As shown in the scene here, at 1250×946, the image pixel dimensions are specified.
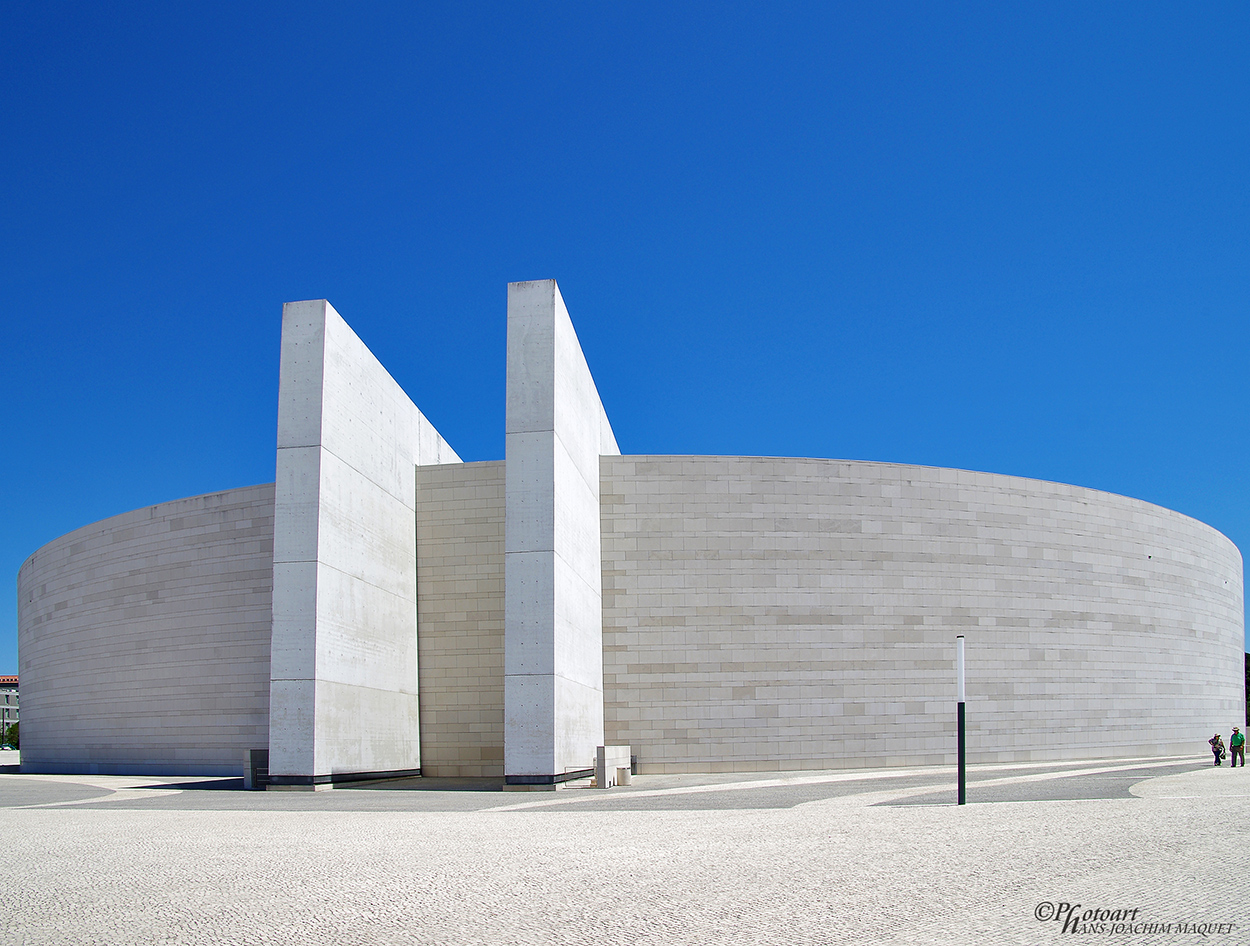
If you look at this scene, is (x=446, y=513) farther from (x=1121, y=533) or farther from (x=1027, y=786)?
(x=1121, y=533)

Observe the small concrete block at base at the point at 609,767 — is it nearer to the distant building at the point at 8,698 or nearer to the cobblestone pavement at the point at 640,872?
Answer: the cobblestone pavement at the point at 640,872

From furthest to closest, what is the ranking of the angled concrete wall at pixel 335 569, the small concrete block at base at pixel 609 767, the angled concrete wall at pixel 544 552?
the small concrete block at base at pixel 609 767, the angled concrete wall at pixel 335 569, the angled concrete wall at pixel 544 552

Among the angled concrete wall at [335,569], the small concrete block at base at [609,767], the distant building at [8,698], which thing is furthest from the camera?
the distant building at [8,698]

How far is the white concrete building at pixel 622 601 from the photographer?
2028 centimetres

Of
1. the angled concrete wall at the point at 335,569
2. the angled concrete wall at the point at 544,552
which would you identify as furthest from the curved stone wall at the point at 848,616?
the angled concrete wall at the point at 335,569

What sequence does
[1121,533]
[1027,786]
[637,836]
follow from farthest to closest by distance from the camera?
1. [1121,533]
2. [1027,786]
3. [637,836]

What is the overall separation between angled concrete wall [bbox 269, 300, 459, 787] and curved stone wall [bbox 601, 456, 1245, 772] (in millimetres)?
5346

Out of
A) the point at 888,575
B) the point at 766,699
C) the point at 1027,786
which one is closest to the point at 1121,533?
the point at 888,575

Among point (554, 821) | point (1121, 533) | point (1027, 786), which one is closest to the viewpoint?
point (554, 821)

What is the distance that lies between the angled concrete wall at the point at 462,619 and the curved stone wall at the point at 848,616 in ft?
9.08

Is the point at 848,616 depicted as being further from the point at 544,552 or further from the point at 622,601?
the point at 544,552

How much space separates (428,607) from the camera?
24594mm

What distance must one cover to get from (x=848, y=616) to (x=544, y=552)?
33.5 feet

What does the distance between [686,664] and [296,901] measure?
59.8 ft
